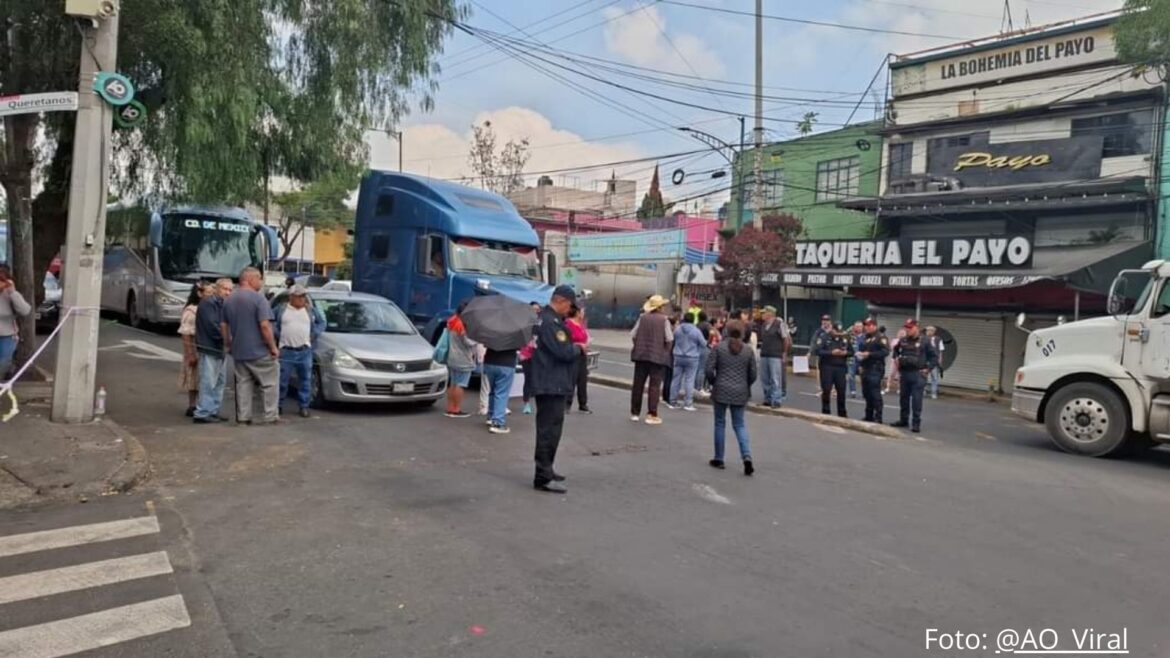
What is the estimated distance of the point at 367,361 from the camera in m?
10.3

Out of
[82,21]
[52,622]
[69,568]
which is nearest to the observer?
[52,622]

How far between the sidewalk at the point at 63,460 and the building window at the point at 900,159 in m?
23.8

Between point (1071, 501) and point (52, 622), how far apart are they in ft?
26.8

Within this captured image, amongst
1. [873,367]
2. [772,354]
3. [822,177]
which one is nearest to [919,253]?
[822,177]

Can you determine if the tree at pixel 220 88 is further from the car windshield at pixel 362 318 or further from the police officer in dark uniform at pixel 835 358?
the police officer in dark uniform at pixel 835 358

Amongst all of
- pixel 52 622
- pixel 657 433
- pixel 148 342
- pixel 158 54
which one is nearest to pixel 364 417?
pixel 657 433

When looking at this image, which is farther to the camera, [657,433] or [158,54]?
[657,433]

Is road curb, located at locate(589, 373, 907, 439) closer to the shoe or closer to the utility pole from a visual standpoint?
the shoe

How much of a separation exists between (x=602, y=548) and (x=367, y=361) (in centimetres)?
568

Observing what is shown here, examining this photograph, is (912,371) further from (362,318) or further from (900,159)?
(900,159)

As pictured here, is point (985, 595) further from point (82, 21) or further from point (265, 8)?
point (265, 8)

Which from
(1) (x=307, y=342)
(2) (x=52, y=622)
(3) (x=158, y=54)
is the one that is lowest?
(2) (x=52, y=622)

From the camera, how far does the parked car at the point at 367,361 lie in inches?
402

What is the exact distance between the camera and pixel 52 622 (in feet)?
13.2
